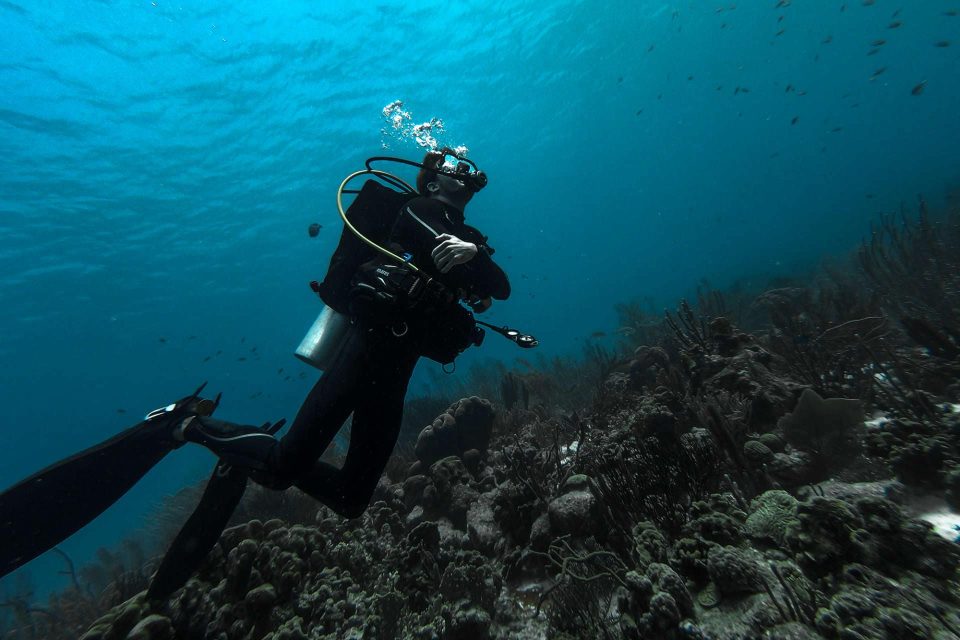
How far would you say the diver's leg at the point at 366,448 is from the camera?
3.38 metres

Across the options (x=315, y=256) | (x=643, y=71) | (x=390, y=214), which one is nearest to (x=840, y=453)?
(x=390, y=214)

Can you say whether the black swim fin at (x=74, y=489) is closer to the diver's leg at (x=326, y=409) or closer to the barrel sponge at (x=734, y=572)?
the diver's leg at (x=326, y=409)

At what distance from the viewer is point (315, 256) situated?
38656 mm

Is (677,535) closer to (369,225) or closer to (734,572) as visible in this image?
(734,572)

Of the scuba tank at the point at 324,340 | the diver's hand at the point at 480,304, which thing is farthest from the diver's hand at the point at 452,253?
the scuba tank at the point at 324,340

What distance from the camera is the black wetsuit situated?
3.24 m

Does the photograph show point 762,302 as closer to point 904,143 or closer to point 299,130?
point 299,130

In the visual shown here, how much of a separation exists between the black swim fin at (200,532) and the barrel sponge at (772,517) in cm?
397

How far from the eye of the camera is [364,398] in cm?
337

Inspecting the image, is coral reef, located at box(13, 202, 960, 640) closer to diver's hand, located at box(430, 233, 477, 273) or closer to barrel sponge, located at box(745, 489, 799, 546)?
barrel sponge, located at box(745, 489, 799, 546)

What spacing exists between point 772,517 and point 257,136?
2798cm

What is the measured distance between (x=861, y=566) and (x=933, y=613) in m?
0.26

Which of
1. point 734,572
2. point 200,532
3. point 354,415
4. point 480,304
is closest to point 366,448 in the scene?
point 354,415

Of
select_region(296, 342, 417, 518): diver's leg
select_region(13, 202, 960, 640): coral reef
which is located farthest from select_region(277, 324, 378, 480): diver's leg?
select_region(13, 202, 960, 640): coral reef
